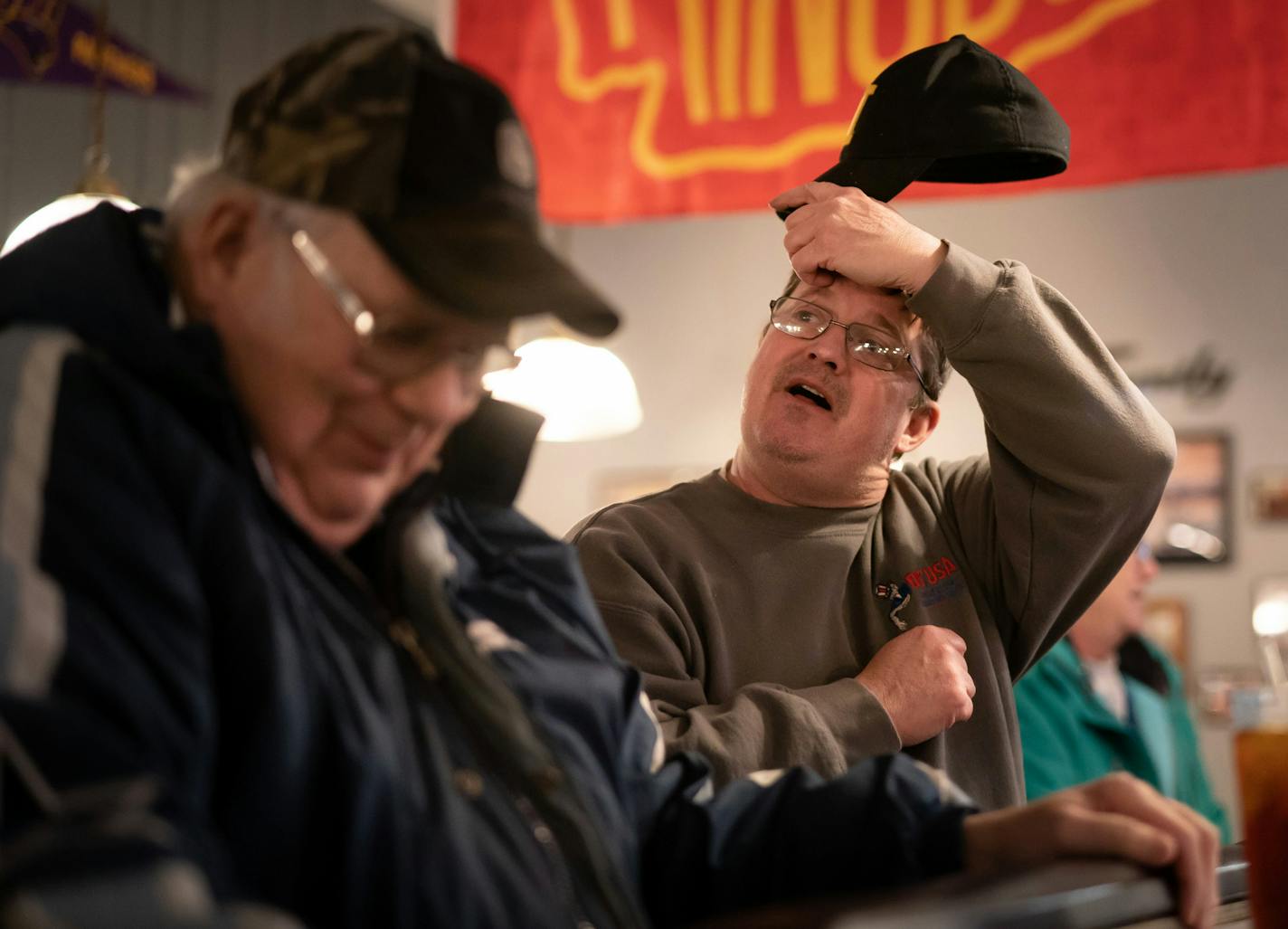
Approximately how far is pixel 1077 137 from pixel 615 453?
452 cm

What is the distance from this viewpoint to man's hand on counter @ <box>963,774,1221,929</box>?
1113 mm

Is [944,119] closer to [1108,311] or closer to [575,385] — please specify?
[575,385]

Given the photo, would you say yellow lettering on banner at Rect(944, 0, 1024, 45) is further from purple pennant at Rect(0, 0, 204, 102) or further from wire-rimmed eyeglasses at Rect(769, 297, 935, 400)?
purple pennant at Rect(0, 0, 204, 102)

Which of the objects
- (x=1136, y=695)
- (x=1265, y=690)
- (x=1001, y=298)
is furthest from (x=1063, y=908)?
(x=1136, y=695)

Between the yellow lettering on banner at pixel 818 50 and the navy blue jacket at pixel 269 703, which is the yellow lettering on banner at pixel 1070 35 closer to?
the yellow lettering on banner at pixel 818 50

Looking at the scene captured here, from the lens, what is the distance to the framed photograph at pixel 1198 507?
5.76 m

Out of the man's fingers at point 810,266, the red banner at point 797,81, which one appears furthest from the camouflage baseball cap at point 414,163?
the red banner at point 797,81

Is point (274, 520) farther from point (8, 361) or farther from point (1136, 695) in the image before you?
point (1136, 695)

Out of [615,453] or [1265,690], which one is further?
[615,453]

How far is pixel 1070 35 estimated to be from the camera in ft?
8.93

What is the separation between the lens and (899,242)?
189cm

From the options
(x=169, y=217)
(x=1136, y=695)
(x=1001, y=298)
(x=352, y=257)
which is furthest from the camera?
(x=1136, y=695)

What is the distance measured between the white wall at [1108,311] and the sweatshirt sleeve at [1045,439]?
411cm

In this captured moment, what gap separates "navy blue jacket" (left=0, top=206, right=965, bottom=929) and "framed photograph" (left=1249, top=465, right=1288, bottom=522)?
4.97m
